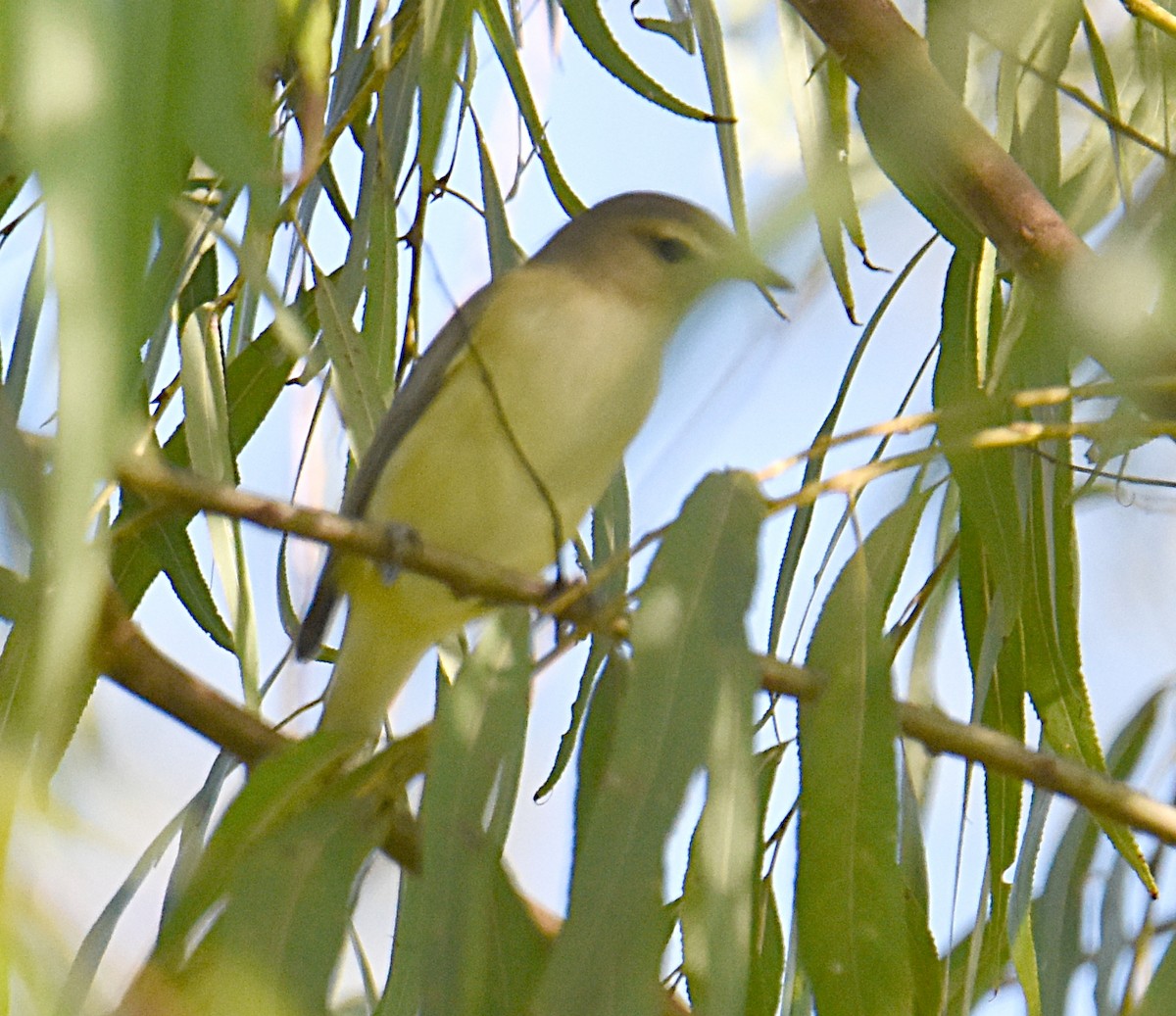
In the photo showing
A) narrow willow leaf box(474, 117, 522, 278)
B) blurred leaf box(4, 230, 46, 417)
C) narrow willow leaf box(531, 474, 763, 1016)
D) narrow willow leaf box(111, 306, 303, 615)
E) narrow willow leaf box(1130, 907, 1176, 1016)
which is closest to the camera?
narrow willow leaf box(531, 474, 763, 1016)

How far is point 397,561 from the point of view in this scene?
1286 mm

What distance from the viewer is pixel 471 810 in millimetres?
1170

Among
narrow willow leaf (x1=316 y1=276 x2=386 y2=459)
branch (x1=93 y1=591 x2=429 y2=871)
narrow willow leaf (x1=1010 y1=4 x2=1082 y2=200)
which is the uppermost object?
narrow willow leaf (x1=1010 y1=4 x2=1082 y2=200)

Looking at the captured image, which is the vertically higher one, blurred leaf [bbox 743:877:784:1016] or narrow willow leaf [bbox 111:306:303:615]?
narrow willow leaf [bbox 111:306:303:615]

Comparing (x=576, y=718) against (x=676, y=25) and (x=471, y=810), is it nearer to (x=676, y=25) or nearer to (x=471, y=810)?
(x=471, y=810)

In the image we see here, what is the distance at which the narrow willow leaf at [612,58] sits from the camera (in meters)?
1.69

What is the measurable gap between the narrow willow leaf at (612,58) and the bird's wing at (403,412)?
0.45m

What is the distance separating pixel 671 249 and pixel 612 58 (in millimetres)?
747

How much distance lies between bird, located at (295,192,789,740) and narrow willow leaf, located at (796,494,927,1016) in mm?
747

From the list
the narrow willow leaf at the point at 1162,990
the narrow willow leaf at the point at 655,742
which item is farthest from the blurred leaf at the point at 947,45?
the narrow willow leaf at the point at 1162,990

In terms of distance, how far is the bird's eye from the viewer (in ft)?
7.91

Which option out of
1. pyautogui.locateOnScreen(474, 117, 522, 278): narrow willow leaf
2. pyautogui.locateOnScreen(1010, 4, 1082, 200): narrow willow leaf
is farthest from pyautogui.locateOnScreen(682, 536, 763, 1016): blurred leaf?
pyautogui.locateOnScreen(474, 117, 522, 278): narrow willow leaf

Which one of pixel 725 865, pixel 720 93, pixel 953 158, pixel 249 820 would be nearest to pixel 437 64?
pixel 720 93

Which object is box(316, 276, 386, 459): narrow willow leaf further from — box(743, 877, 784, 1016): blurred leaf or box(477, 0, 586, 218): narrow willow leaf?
box(743, 877, 784, 1016): blurred leaf
